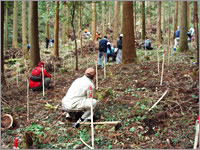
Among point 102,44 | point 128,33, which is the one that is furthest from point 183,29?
point 102,44

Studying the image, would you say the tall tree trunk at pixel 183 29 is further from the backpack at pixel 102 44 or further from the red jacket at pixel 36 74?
the red jacket at pixel 36 74

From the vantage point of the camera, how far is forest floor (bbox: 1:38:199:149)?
471 centimetres

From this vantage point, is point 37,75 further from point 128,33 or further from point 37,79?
point 128,33

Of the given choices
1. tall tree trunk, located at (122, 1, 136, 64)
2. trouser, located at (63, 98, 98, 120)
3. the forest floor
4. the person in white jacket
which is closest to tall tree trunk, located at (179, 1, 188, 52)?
tall tree trunk, located at (122, 1, 136, 64)

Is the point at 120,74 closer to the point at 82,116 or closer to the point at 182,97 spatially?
the point at 182,97

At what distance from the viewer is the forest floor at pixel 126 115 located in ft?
15.5

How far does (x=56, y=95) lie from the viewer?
805cm

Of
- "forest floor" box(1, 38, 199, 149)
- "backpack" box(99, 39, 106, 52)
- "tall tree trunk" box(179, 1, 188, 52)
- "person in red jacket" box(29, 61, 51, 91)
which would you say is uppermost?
"tall tree trunk" box(179, 1, 188, 52)

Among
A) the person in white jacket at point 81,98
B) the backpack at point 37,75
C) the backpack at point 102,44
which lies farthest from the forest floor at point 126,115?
the backpack at point 102,44

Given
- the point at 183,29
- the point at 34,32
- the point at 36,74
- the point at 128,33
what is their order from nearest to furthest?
the point at 36,74
the point at 128,33
the point at 34,32
the point at 183,29

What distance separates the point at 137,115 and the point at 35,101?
3.63 m

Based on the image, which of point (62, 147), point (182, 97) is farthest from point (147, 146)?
point (182, 97)

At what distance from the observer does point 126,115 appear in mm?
5781

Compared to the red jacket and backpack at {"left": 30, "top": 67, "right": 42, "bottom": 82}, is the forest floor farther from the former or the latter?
backpack at {"left": 30, "top": 67, "right": 42, "bottom": 82}
